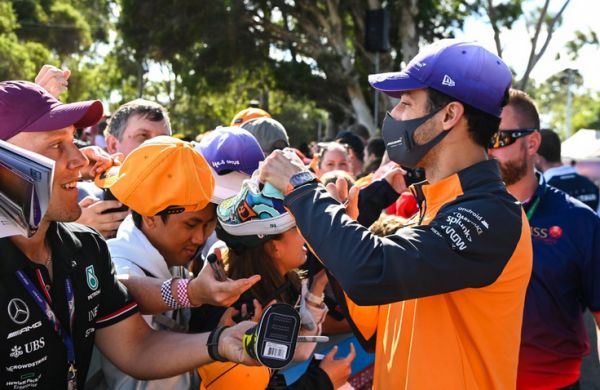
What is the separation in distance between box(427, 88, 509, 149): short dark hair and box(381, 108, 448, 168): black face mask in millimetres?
37

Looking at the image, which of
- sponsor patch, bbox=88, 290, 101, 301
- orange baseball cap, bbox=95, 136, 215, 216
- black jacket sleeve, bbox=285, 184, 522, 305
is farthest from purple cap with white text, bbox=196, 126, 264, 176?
black jacket sleeve, bbox=285, 184, 522, 305

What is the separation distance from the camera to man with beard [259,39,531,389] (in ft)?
6.56

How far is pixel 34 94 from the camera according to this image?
2.25m

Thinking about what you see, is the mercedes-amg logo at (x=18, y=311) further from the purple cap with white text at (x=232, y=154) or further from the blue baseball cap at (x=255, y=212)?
the purple cap with white text at (x=232, y=154)

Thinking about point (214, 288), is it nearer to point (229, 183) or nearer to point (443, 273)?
point (443, 273)

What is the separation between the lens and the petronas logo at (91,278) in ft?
7.47

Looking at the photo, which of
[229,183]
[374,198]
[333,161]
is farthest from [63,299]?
[333,161]

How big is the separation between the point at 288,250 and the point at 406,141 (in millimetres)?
823

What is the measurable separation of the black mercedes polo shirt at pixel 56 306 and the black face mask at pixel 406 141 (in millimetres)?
1116

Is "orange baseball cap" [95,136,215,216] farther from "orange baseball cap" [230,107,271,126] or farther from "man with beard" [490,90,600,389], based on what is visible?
"orange baseball cap" [230,107,271,126]

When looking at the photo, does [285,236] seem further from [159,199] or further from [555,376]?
[555,376]

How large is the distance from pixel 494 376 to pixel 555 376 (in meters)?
1.36

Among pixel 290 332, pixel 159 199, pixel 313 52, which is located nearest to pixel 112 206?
pixel 159 199

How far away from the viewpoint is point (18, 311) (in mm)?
1991
